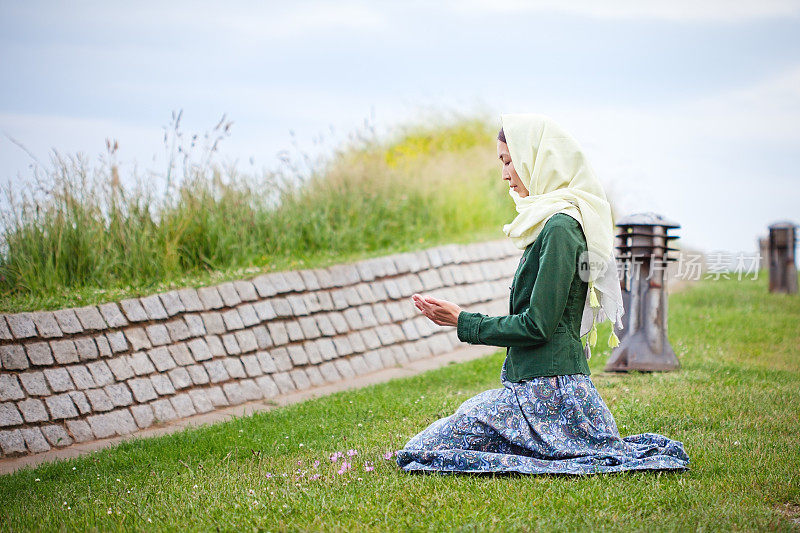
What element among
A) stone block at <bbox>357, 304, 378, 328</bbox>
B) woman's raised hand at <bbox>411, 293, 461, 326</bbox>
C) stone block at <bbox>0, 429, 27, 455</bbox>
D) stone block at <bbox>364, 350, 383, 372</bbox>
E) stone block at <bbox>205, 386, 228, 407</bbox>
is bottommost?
stone block at <bbox>364, 350, 383, 372</bbox>

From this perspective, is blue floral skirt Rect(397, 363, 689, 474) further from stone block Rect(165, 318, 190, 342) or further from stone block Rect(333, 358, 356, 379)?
stone block Rect(333, 358, 356, 379)

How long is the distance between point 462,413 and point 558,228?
3.74 ft

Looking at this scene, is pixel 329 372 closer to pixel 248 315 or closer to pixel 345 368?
pixel 345 368

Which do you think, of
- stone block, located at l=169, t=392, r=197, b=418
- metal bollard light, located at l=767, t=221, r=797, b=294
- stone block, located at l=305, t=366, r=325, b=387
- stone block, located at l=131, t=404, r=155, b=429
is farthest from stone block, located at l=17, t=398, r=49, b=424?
metal bollard light, located at l=767, t=221, r=797, b=294

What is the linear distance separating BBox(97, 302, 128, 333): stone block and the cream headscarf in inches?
164

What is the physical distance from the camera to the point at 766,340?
9.90 meters

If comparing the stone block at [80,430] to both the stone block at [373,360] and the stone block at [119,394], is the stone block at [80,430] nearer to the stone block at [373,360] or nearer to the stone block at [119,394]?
the stone block at [119,394]

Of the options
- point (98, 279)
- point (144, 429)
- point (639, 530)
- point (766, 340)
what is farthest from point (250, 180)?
point (639, 530)

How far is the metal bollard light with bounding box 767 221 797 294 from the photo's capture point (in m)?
14.0

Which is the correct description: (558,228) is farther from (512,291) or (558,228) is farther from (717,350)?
(717,350)

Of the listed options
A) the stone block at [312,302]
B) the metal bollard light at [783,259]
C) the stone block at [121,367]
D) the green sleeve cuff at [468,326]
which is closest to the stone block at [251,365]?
the stone block at [312,302]

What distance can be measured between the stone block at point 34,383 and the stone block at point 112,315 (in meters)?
0.75

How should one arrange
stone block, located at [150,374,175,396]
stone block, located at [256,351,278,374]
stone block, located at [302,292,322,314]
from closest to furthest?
stone block, located at [150,374,175,396] < stone block, located at [256,351,278,374] < stone block, located at [302,292,322,314]

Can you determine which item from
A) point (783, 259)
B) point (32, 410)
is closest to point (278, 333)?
point (32, 410)
